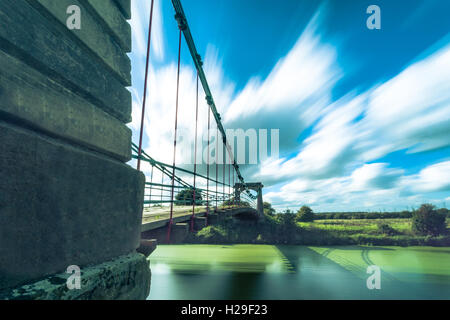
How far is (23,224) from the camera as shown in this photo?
728 mm

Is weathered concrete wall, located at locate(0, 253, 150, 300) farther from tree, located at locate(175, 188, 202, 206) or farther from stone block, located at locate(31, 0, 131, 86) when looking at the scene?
tree, located at locate(175, 188, 202, 206)

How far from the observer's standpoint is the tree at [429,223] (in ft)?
54.0

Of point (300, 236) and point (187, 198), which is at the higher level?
point (187, 198)

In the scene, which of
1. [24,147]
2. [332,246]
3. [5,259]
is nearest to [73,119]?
[24,147]

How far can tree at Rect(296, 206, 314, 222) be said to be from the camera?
27328mm

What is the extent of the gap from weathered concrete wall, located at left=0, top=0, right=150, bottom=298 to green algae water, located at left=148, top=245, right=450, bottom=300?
6809mm

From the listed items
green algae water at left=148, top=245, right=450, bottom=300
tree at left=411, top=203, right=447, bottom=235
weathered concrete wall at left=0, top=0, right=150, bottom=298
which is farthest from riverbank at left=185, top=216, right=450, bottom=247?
weathered concrete wall at left=0, top=0, right=150, bottom=298

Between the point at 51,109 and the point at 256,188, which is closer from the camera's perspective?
the point at 51,109

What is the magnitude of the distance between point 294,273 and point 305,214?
20.0 meters

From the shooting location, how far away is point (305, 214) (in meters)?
27.7

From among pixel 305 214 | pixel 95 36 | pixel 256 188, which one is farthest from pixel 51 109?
pixel 305 214

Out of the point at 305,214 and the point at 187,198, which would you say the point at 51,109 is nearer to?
the point at 187,198
